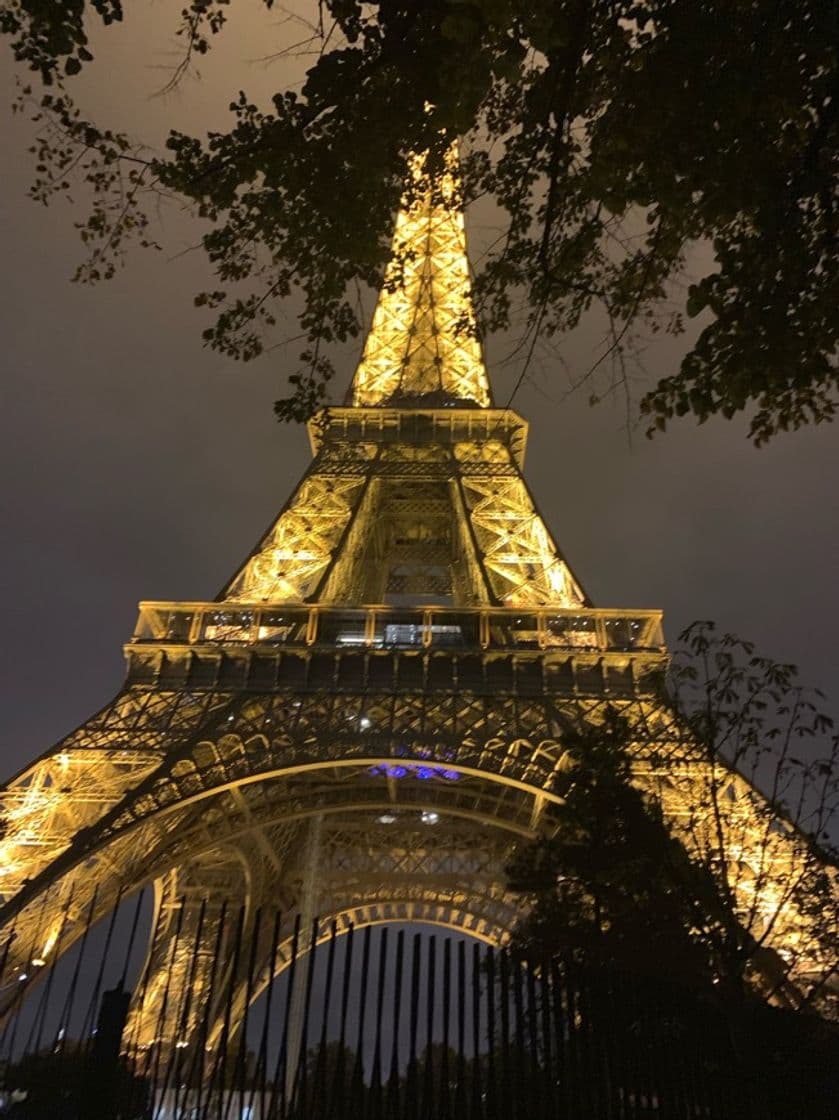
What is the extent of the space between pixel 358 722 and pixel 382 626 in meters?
3.86

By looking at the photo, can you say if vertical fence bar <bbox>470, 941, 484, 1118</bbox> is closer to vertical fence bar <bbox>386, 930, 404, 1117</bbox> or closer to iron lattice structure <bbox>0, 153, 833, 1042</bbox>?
vertical fence bar <bbox>386, 930, 404, 1117</bbox>

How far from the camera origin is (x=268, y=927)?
2550 cm

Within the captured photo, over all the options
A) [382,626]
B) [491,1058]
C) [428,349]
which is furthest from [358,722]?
[428,349]

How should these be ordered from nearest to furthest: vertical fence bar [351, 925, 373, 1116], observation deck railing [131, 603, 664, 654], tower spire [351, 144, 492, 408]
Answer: vertical fence bar [351, 925, 373, 1116], observation deck railing [131, 603, 664, 654], tower spire [351, 144, 492, 408]

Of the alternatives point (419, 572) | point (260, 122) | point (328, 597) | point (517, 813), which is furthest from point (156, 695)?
point (419, 572)

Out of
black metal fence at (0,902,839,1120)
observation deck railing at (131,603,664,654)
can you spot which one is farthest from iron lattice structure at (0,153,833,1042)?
black metal fence at (0,902,839,1120)

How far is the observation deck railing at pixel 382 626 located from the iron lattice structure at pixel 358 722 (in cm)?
7

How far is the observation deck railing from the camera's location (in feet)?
63.6

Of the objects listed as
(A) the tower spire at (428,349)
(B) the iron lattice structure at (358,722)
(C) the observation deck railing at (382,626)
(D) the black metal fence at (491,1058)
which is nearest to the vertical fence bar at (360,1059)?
(D) the black metal fence at (491,1058)

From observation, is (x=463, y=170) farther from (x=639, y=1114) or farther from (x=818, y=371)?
(x=639, y=1114)

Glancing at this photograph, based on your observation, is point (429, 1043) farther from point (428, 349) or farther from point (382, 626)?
point (428, 349)

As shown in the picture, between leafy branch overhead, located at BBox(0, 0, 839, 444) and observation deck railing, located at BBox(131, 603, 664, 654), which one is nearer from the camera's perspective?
leafy branch overhead, located at BBox(0, 0, 839, 444)

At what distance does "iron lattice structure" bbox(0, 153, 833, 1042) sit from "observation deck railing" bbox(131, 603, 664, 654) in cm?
7

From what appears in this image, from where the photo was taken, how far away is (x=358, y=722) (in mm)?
17375
